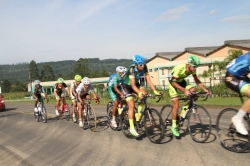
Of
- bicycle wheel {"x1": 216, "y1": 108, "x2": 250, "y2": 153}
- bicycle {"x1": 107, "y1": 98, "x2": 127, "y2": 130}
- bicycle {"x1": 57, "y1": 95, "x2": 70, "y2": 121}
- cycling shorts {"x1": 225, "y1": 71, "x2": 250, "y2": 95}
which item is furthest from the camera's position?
bicycle {"x1": 57, "y1": 95, "x2": 70, "y2": 121}

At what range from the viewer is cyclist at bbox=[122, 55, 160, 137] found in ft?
23.6

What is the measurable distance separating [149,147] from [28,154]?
332 centimetres

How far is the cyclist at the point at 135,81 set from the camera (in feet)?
23.6

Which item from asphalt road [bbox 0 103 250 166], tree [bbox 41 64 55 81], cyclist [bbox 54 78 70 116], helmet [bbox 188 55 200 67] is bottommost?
asphalt road [bbox 0 103 250 166]

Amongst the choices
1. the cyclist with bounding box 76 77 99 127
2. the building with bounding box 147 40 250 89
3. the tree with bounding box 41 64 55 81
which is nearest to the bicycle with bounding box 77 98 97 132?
the cyclist with bounding box 76 77 99 127

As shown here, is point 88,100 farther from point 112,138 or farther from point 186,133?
point 186,133

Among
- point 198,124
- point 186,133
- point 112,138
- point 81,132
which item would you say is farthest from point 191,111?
point 81,132

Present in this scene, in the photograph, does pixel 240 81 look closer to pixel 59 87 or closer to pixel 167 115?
pixel 167 115

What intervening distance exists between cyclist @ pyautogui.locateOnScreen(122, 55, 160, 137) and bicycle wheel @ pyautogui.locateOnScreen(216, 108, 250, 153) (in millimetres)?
1784

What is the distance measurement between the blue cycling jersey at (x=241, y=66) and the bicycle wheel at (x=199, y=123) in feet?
4.82

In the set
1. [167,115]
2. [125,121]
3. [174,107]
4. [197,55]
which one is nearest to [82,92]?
[125,121]

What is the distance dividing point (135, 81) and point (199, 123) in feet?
6.86

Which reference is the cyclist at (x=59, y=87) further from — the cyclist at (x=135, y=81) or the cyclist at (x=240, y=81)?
the cyclist at (x=240, y=81)

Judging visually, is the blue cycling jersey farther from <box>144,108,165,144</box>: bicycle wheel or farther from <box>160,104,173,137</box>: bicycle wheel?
<box>160,104,173,137</box>: bicycle wheel
